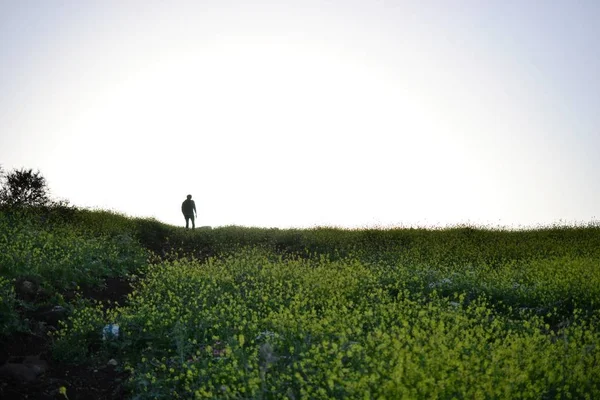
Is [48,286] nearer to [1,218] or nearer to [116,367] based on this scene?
→ [116,367]

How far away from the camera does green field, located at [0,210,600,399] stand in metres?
6.01

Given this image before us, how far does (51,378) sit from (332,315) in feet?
15.9

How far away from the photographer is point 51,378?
7977mm

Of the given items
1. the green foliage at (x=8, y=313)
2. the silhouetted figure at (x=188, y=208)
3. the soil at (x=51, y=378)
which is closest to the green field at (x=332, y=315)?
the green foliage at (x=8, y=313)

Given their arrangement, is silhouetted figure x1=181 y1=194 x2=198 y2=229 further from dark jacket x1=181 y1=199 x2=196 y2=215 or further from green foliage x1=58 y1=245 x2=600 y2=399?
green foliage x1=58 y1=245 x2=600 y2=399

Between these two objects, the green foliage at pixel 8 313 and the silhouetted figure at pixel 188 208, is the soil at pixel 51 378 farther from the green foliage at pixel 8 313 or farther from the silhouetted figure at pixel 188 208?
the silhouetted figure at pixel 188 208

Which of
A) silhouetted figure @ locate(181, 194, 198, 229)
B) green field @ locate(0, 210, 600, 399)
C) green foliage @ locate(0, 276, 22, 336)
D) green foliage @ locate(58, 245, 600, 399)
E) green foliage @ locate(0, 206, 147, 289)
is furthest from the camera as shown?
silhouetted figure @ locate(181, 194, 198, 229)

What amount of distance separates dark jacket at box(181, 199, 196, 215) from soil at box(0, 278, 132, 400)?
47.3 ft

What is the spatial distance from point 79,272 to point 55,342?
404cm

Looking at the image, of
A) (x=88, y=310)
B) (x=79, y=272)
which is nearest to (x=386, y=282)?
(x=88, y=310)

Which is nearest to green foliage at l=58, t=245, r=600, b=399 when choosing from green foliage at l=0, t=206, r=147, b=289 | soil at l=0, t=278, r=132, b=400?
soil at l=0, t=278, r=132, b=400

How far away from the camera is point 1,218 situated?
659 inches

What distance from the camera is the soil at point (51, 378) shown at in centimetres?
750

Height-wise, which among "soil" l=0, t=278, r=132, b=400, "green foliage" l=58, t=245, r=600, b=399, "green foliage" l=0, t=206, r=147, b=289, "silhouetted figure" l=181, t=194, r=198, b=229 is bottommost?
"soil" l=0, t=278, r=132, b=400
